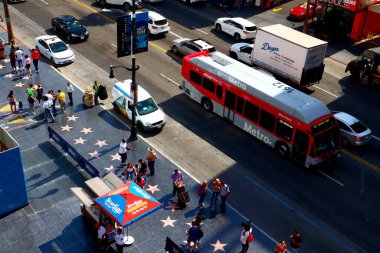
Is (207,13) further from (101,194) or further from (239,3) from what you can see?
(101,194)

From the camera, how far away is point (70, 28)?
1657 inches

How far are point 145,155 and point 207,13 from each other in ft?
87.4

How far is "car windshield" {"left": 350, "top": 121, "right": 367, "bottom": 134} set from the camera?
30.7 m

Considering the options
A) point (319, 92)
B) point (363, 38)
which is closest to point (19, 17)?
point (319, 92)

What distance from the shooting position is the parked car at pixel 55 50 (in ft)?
126

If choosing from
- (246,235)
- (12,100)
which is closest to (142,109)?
(12,100)

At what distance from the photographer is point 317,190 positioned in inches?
1075

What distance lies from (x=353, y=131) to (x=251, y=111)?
6654 mm

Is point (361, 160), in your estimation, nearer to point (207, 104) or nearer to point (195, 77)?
point (207, 104)

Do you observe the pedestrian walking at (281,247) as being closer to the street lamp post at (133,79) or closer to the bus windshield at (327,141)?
the bus windshield at (327,141)

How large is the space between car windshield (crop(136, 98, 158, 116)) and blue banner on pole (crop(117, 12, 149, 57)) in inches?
166

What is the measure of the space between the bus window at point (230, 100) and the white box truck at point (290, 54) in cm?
702

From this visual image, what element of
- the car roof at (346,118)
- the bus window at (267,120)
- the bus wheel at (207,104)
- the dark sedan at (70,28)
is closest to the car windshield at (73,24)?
the dark sedan at (70,28)

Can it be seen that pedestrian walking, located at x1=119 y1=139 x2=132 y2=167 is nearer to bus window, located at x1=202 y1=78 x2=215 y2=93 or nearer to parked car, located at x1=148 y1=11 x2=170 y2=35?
bus window, located at x1=202 y1=78 x2=215 y2=93
